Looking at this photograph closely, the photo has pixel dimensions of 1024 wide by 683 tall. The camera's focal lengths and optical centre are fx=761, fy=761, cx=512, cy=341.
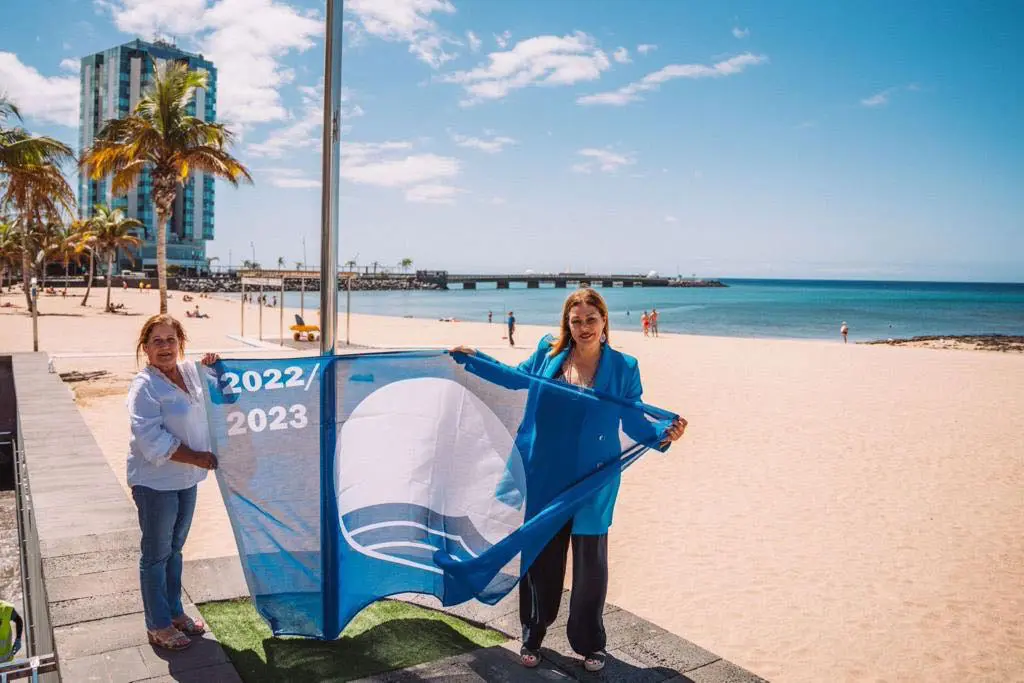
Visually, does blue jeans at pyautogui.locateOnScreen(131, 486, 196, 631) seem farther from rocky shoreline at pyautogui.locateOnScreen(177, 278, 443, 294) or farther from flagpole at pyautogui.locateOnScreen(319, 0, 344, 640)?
rocky shoreline at pyautogui.locateOnScreen(177, 278, 443, 294)

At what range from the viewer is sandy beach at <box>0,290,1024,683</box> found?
4859mm

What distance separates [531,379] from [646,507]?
15.2ft

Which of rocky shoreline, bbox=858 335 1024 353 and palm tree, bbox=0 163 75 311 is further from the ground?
palm tree, bbox=0 163 75 311

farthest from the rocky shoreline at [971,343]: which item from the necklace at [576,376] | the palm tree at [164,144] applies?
the necklace at [576,376]

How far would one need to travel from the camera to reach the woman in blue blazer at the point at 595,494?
3453mm

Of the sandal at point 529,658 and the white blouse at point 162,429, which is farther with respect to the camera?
the sandal at point 529,658

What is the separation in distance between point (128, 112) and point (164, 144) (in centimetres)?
10662

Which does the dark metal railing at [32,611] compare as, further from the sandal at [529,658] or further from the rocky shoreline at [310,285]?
the rocky shoreline at [310,285]

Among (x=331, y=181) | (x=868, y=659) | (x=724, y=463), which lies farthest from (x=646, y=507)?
(x=331, y=181)

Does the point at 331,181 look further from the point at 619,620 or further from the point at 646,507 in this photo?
the point at 646,507

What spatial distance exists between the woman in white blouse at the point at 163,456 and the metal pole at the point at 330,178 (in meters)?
0.65

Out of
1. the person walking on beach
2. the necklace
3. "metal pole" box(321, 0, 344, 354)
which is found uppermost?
"metal pole" box(321, 0, 344, 354)

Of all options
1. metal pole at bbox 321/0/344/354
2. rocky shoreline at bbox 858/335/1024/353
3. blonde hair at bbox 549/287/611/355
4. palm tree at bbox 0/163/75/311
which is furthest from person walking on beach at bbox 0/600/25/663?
rocky shoreline at bbox 858/335/1024/353

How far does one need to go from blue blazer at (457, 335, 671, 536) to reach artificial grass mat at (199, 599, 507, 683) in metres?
0.91
